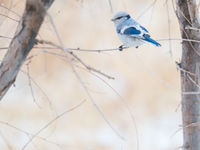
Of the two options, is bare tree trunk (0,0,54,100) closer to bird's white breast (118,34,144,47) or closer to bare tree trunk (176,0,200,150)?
bare tree trunk (176,0,200,150)

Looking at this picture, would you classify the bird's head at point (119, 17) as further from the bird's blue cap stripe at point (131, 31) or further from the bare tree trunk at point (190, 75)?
the bare tree trunk at point (190, 75)

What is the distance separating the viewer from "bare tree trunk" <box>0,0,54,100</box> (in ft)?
2.28

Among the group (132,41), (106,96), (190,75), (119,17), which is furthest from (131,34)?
(106,96)

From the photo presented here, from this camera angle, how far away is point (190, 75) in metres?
1.10

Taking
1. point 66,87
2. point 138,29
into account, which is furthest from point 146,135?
point 138,29

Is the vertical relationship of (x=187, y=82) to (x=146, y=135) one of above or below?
below

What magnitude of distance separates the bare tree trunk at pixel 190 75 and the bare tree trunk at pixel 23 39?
494 mm

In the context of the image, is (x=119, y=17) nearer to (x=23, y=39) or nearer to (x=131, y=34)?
(x=131, y=34)

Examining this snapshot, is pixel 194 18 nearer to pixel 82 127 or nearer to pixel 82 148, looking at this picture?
pixel 82 148

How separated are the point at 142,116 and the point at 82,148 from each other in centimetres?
74

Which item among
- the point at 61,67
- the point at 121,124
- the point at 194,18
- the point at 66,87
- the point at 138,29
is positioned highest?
the point at 61,67

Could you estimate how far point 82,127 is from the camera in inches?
129

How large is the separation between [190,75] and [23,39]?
55cm

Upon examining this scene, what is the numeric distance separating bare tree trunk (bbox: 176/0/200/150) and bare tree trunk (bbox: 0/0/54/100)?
0.49 meters
